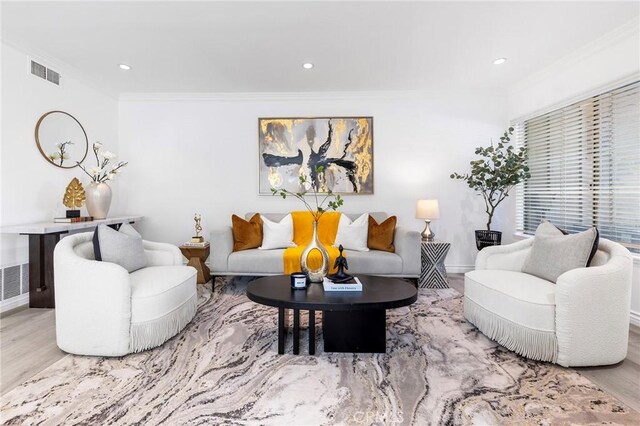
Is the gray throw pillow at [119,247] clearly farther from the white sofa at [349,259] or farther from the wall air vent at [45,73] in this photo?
the wall air vent at [45,73]

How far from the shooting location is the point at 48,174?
3.59 metres

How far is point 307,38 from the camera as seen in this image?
3.05m

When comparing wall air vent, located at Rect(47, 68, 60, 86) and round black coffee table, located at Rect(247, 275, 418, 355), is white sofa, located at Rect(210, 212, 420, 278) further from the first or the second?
wall air vent, located at Rect(47, 68, 60, 86)

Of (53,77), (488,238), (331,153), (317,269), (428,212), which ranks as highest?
(53,77)

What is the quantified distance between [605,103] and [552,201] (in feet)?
3.60

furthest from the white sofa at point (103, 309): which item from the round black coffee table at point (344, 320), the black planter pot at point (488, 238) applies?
the black planter pot at point (488, 238)

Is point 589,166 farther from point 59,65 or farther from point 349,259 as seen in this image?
point 59,65

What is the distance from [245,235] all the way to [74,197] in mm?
1834

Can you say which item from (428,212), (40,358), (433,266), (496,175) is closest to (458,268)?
(433,266)

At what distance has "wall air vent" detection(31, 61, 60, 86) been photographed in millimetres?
3414

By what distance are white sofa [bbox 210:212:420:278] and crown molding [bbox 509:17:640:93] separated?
2.30 meters

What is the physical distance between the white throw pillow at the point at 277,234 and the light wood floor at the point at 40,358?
2043 mm

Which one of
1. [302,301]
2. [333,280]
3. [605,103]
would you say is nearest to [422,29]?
[605,103]

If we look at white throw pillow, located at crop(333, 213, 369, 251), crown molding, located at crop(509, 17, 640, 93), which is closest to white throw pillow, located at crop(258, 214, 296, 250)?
white throw pillow, located at crop(333, 213, 369, 251)
